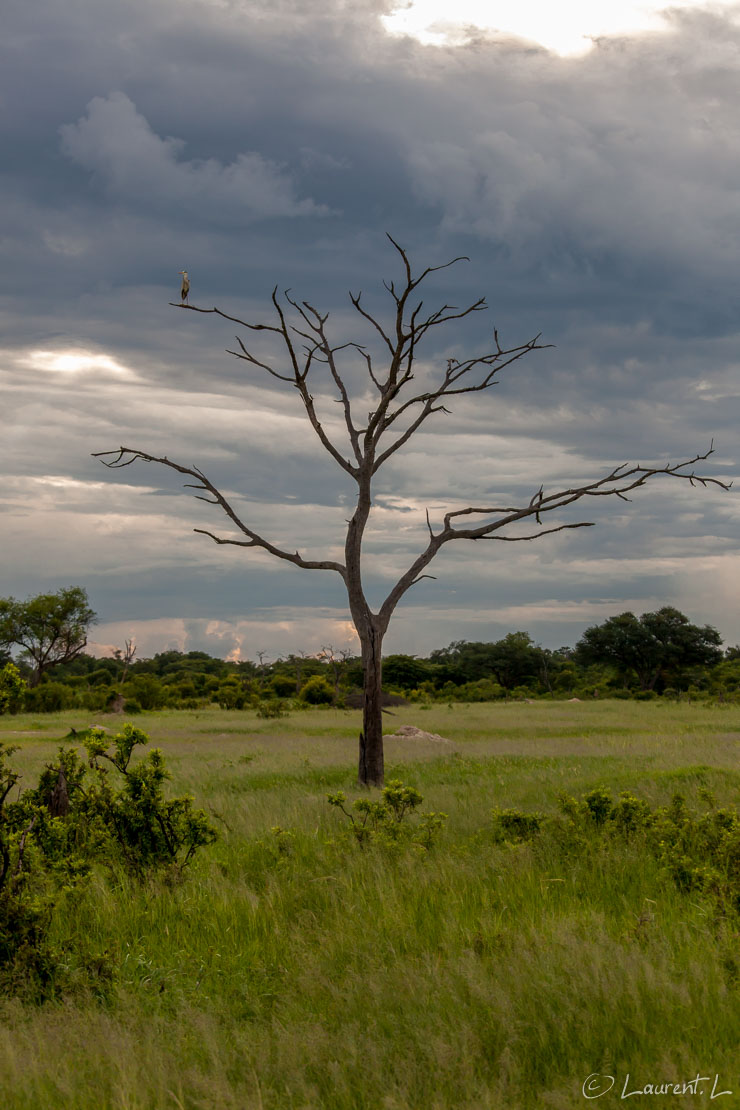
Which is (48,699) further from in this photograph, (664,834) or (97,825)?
(664,834)

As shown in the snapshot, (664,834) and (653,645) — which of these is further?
(653,645)

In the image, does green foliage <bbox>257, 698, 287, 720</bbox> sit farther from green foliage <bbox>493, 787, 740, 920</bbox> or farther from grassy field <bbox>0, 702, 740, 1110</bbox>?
green foliage <bbox>493, 787, 740, 920</bbox>

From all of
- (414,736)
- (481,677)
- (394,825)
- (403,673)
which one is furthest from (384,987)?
(481,677)

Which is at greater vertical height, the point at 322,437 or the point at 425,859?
the point at 322,437

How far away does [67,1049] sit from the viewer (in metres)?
4.66

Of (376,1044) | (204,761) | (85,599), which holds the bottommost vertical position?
(204,761)

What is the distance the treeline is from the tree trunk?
122ft

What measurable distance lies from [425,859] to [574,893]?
177 cm

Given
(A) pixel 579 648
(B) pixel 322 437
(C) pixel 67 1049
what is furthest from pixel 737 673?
(C) pixel 67 1049

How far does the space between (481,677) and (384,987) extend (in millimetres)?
90586

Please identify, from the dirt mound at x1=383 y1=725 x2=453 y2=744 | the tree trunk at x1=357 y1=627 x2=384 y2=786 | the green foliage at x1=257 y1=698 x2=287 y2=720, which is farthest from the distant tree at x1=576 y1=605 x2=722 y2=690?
the tree trunk at x1=357 y1=627 x2=384 y2=786

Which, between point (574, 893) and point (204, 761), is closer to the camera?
point (574, 893)

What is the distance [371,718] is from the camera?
56.5 feet

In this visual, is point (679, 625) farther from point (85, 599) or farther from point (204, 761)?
point (204, 761)
